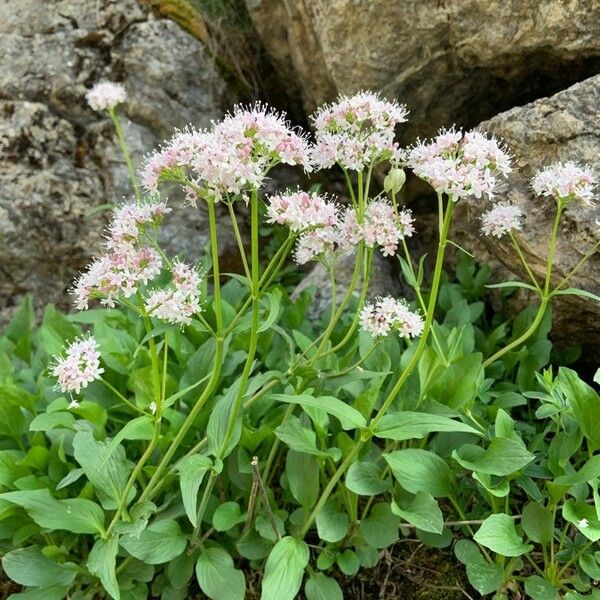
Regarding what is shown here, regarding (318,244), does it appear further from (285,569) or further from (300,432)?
(285,569)

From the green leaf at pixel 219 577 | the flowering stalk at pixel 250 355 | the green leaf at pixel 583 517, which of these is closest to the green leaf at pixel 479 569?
the green leaf at pixel 583 517

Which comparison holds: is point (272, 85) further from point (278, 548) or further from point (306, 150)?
point (278, 548)

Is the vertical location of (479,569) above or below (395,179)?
below

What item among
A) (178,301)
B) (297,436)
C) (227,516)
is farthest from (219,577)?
(178,301)

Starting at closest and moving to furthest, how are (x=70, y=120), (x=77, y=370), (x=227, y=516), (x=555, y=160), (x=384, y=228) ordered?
(x=77, y=370) < (x=384, y=228) < (x=227, y=516) < (x=555, y=160) < (x=70, y=120)

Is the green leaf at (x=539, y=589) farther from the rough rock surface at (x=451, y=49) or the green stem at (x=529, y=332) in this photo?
the rough rock surface at (x=451, y=49)

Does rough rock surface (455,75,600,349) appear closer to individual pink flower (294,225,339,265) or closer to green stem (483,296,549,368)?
green stem (483,296,549,368)

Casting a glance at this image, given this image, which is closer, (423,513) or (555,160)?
(423,513)
